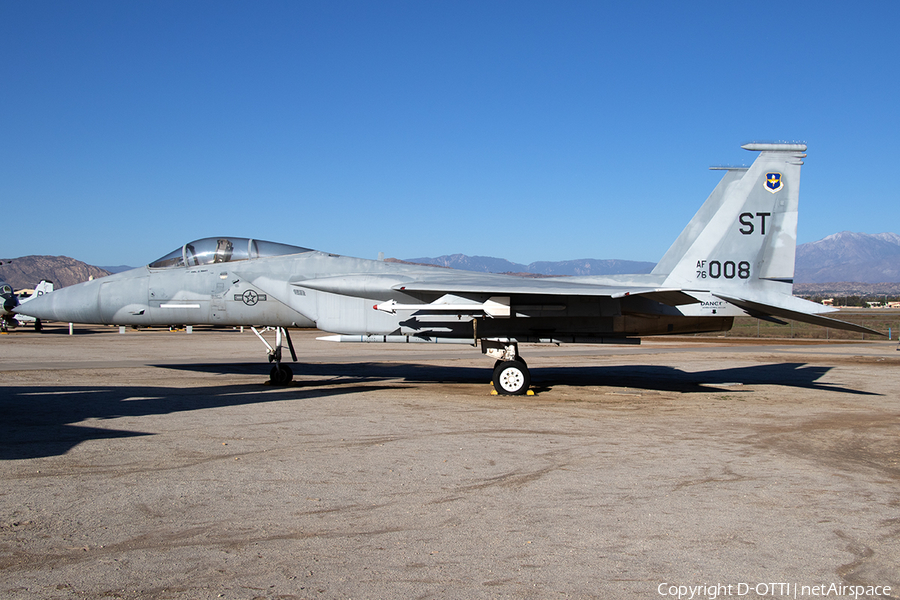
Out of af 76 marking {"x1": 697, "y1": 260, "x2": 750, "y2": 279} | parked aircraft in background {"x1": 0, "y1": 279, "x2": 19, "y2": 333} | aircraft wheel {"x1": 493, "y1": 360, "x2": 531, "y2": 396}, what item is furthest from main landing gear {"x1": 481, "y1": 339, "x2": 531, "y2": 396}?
parked aircraft in background {"x1": 0, "y1": 279, "x2": 19, "y2": 333}

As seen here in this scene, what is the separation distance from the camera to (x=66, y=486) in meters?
5.68

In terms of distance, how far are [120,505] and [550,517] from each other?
11.6 ft

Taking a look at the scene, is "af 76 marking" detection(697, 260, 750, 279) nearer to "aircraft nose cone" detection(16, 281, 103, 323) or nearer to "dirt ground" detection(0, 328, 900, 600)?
"dirt ground" detection(0, 328, 900, 600)

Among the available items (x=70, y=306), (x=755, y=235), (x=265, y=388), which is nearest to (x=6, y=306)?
(x=70, y=306)

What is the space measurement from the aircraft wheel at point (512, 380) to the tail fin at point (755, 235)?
3978mm

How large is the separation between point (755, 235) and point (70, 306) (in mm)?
14877

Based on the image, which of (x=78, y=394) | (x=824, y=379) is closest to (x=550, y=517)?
(x=78, y=394)

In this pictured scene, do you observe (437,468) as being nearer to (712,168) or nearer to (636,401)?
(636,401)

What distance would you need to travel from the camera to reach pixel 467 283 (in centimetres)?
1287

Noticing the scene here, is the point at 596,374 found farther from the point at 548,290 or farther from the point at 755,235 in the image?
the point at 548,290

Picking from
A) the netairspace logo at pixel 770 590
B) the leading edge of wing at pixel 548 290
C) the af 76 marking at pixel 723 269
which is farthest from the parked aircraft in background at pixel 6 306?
the netairspace logo at pixel 770 590

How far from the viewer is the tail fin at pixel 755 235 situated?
13656 millimetres

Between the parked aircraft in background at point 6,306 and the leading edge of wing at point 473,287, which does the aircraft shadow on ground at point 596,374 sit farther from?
the parked aircraft in background at point 6,306

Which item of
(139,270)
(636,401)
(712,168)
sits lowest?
(636,401)
